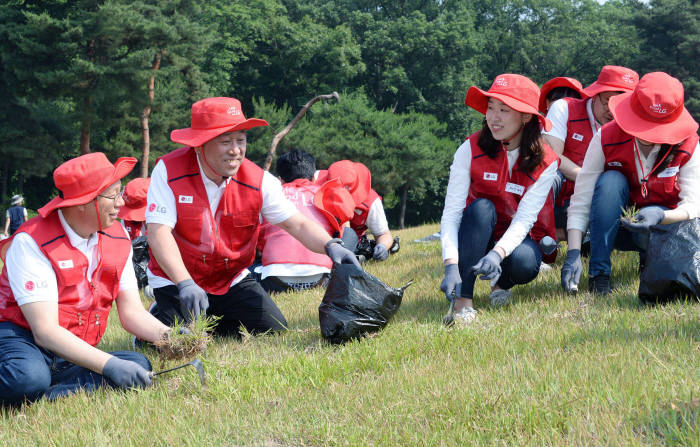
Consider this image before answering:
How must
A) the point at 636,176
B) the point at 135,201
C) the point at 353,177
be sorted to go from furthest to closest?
the point at 135,201 → the point at 353,177 → the point at 636,176

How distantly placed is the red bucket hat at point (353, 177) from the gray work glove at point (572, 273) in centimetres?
323

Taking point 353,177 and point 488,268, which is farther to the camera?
point 353,177

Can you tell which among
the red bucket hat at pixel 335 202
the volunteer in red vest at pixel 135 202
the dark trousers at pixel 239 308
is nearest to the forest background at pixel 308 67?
the volunteer in red vest at pixel 135 202

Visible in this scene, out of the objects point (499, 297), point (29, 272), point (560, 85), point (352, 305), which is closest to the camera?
point (29, 272)

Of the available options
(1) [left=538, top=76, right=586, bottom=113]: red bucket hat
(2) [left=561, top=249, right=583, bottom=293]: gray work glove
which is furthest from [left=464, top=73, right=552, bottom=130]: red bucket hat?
(1) [left=538, top=76, right=586, bottom=113]: red bucket hat

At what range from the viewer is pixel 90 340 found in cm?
370

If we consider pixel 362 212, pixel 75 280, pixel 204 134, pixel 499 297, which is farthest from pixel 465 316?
pixel 362 212

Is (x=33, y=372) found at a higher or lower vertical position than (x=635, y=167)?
lower

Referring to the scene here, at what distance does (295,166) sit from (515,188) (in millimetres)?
3188

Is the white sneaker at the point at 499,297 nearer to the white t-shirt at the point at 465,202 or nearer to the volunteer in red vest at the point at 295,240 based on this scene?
the white t-shirt at the point at 465,202

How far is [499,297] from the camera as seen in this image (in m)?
4.71

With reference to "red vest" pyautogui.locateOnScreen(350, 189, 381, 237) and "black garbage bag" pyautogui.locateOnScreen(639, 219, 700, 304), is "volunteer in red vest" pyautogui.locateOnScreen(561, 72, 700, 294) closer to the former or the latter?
"black garbage bag" pyautogui.locateOnScreen(639, 219, 700, 304)

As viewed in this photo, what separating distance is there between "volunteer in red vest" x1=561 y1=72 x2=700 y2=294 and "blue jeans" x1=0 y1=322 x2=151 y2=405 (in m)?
3.04

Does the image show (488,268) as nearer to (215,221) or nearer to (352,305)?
(352,305)
